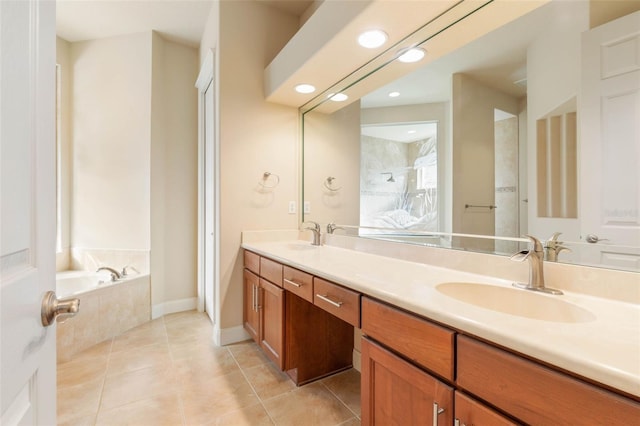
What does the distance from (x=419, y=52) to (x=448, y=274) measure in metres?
1.15

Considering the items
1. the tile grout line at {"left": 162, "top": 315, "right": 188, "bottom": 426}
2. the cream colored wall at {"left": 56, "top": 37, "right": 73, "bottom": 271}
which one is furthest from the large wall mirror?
the cream colored wall at {"left": 56, "top": 37, "right": 73, "bottom": 271}

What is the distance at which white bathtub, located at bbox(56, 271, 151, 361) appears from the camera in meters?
2.19

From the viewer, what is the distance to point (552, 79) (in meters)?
1.11

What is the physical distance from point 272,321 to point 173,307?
68.5 inches

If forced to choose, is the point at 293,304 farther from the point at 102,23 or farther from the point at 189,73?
the point at 102,23

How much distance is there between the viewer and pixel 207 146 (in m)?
2.94

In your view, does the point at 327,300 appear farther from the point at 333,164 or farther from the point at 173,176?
the point at 173,176

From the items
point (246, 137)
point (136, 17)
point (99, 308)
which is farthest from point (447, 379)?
point (136, 17)

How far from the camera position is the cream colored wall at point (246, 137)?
2.33m

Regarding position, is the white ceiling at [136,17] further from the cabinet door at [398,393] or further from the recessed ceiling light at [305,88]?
the cabinet door at [398,393]

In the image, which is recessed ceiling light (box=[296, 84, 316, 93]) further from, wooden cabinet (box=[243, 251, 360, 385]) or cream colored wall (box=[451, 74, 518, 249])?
wooden cabinet (box=[243, 251, 360, 385])

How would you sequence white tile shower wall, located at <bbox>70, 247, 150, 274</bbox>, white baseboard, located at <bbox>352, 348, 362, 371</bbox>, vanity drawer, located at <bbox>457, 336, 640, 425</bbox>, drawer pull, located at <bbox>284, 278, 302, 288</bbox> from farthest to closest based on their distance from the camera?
white tile shower wall, located at <bbox>70, 247, 150, 274</bbox>, white baseboard, located at <bbox>352, 348, 362, 371</bbox>, drawer pull, located at <bbox>284, 278, 302, 288</bbox>, vanity drawer, located at <bbox>457, 336, 640, 425</bbox>

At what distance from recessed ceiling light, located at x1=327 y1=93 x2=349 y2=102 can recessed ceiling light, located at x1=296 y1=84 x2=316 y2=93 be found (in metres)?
0.14

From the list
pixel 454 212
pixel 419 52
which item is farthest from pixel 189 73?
pixel 454 212
